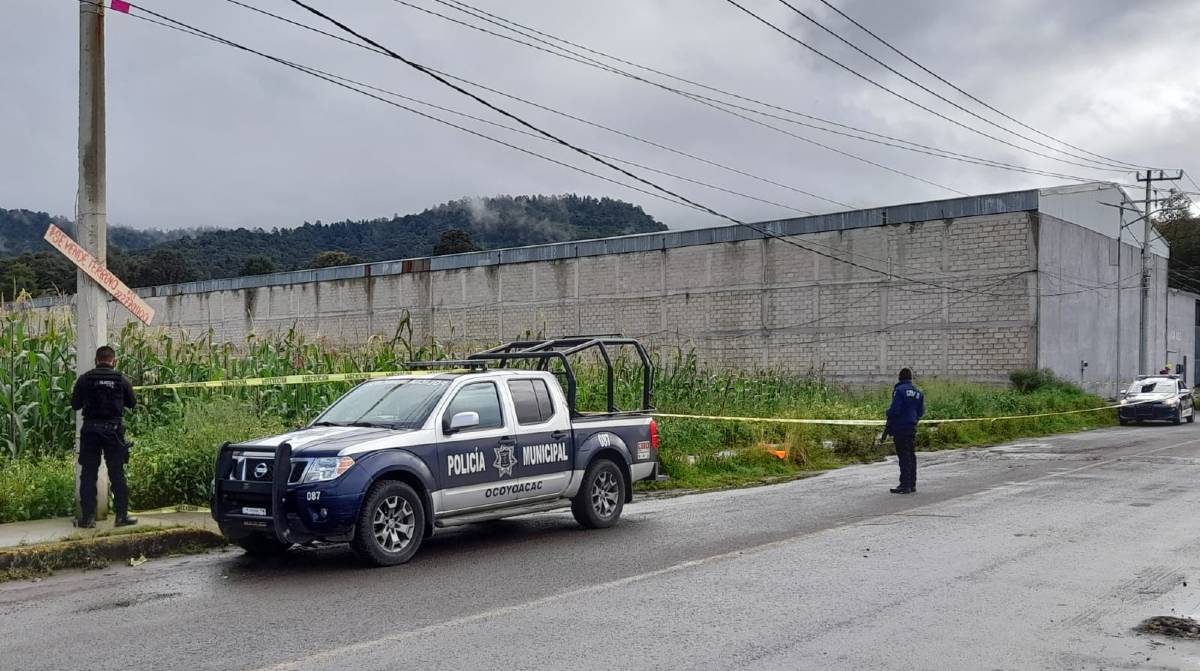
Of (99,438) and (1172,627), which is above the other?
(99,438)

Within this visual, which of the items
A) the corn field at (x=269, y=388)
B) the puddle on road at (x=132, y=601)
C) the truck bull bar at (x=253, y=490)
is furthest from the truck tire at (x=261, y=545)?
the corn field at (x=269, y=388)

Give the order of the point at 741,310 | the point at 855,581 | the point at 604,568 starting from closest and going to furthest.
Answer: the point at 855,581 < the point at 604,568 < the point at 741,310

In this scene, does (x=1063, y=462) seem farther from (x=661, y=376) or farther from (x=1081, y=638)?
(x=1081, y=638)

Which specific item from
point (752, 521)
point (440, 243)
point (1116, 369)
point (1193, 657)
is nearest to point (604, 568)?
point (752, 521)

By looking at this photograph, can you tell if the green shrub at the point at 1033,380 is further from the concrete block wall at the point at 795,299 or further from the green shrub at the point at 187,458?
the green shrub at the point at 187,458

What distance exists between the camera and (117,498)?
10422 millimetres

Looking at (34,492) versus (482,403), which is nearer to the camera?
(482,403)

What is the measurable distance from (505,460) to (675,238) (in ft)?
119

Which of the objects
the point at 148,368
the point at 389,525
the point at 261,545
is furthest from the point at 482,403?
the point at 148,368

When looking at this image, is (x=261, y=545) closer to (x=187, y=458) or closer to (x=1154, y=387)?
(x=187, y=458)

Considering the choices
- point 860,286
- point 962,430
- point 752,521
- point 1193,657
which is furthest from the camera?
point 860,286

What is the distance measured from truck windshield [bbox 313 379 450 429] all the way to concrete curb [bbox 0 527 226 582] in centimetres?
167

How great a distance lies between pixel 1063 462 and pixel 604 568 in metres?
13.4

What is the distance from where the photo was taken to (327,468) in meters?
8.88
